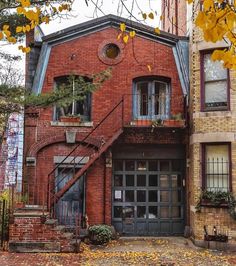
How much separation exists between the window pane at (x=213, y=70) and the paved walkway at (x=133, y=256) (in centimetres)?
574

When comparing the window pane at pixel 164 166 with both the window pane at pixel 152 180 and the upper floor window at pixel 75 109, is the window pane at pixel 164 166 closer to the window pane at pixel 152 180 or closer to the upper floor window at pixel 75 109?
the window pane at pixel 152 180

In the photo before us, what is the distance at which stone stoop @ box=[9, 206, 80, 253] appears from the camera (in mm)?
12969

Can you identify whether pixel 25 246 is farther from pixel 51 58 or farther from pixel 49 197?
pixel 51 58

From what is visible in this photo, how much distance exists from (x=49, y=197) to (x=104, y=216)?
2164 mm

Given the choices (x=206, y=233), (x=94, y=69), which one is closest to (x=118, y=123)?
(x=94, y=69)

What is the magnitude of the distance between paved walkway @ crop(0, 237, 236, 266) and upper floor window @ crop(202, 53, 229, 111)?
15.7 ft

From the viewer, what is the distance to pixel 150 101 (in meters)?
16.6

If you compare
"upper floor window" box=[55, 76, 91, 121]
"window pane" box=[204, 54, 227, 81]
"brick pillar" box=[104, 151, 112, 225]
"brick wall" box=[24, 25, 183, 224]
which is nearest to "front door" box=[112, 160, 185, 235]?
"brick pillar" box=[104, 151, 112, 225]

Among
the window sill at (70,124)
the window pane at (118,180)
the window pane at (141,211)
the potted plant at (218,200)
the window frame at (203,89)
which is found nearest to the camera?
the potted plant at (218,200)

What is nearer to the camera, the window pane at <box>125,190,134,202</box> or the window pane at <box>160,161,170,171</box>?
the window pane at <box>125,190,134,202</box>

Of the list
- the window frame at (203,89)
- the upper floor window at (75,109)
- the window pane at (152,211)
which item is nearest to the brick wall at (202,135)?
the window frame at (203,89)

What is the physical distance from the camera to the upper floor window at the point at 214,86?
14859 millimetres

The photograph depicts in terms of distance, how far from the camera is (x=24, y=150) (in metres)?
16.0

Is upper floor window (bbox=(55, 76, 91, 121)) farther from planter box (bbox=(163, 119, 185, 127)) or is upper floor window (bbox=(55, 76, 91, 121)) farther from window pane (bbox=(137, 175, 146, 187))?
planter box (bbox=(163, 119, 185, 127))
